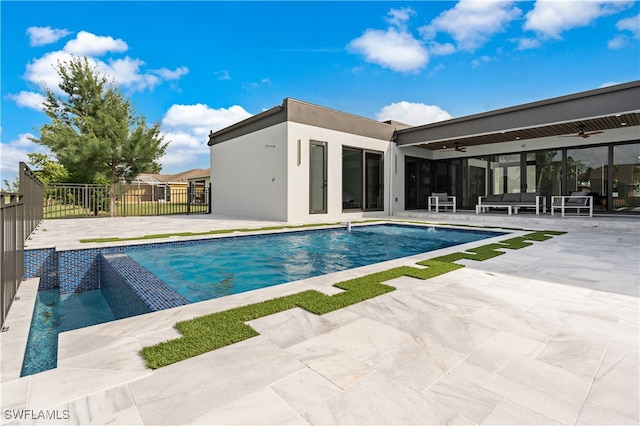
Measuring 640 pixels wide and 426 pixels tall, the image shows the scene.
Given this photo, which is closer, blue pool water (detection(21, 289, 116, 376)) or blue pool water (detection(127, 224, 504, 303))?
blue pool water (detection(21, 289, 116, 376))

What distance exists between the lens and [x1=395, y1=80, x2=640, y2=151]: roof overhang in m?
7.41

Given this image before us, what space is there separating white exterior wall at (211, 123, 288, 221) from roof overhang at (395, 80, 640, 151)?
5159 millimetres

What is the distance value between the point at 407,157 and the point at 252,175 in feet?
20.4

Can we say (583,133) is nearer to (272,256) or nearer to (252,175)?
(272,256)

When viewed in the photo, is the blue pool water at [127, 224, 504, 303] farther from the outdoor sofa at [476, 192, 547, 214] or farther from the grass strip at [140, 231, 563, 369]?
the outdoor sofa at [476, 192, 547, 214]

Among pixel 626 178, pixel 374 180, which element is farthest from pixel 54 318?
pixel 626 178

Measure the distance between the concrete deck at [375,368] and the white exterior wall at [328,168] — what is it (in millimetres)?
6960

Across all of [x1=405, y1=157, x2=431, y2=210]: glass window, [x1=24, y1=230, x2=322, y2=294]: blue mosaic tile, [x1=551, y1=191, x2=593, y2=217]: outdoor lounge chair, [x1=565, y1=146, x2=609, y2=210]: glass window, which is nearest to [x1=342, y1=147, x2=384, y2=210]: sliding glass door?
[x1=405, y1=157, x2=431, y2=210]: glass window

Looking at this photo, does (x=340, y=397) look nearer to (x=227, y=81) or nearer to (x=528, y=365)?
(x=528, y=365)

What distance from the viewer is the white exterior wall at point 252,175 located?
9680mm

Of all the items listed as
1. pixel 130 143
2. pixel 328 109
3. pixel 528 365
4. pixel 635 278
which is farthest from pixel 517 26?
pixel 130 143

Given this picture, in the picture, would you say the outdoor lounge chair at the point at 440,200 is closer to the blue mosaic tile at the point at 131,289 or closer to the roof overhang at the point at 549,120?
the roof overhang at the point at 549,120

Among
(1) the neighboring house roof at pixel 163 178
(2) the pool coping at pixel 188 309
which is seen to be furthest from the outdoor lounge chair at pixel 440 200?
(1) the neighboring house roof at pixel 163 178

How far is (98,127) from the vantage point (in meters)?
13.0
